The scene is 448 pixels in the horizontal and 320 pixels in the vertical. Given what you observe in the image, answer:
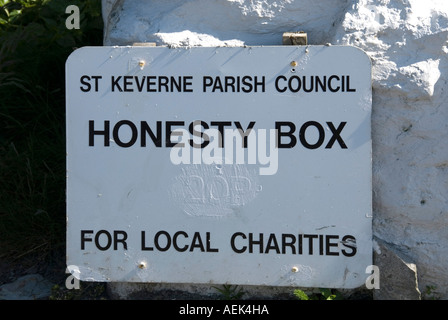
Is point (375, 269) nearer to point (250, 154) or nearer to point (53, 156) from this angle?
point (250, 154)

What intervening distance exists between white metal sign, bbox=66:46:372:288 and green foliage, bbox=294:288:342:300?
0.04 m

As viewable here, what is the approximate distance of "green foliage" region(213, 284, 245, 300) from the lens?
2576mm

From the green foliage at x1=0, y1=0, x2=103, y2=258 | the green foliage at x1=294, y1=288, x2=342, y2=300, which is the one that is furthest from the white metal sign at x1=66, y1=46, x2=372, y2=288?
the green foliage at x1=0, y1=0, x2=103, y2=258

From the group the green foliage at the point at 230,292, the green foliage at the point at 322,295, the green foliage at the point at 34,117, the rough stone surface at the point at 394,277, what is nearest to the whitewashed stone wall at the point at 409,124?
the rough stone surface at the point at 394,277

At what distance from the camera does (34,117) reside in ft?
10.7

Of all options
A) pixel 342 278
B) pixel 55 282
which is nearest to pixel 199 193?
pixel 342 278

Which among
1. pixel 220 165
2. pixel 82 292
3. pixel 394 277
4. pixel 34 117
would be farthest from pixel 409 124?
pixel 34 117

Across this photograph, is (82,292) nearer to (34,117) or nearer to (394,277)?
(34,117)

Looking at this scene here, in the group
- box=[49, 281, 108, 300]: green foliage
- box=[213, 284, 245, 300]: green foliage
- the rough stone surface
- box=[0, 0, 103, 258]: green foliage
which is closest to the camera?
the rough stone surface

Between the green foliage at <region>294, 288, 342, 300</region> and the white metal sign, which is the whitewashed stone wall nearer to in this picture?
the white metal sign

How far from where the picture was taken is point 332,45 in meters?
2.50

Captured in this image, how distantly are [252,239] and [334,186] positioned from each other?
0.41 metres

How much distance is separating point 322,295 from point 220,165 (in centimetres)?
72

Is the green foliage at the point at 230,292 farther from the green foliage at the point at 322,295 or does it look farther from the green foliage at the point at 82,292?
the green foliage at the point at 82,292
